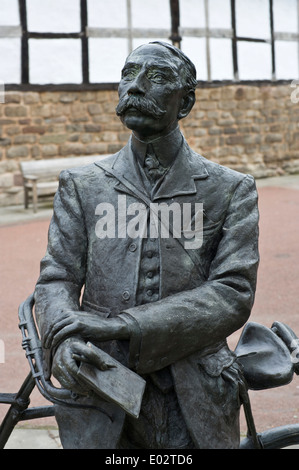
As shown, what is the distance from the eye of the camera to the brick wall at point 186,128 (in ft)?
42.4

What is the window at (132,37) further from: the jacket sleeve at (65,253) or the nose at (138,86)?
the nose at (138,86)

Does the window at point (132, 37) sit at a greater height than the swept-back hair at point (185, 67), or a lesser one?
greater

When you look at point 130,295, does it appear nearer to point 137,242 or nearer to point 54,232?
point 137,242

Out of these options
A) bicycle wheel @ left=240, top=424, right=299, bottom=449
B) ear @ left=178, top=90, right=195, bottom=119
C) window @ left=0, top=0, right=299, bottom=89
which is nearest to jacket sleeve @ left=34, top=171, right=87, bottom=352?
ear @ left=178, top=90, right=195, bottom=119

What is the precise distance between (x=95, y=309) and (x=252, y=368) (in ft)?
2.35

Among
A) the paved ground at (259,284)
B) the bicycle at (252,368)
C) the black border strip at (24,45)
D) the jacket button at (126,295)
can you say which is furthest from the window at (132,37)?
the jacket button at (126,295)

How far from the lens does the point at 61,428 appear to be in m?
3.00

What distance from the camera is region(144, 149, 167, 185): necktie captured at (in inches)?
120

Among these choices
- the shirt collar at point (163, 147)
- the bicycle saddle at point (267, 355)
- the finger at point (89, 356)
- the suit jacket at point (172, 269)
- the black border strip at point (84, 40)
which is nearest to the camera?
the finger at point (89, 356)

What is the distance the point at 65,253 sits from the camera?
119 inches

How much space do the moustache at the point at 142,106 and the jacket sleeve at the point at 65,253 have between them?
0.39m

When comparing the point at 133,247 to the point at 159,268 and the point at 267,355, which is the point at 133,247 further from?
the point at 267,355

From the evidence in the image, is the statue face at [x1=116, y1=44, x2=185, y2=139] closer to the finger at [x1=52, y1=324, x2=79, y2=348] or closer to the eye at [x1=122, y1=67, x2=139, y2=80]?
the eye at [x1=122, y1=67, x2=139, y2=80]

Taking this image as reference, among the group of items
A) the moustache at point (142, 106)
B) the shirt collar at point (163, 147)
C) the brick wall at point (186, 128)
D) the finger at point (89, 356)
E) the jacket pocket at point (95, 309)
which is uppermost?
the brick wall at point (186, 128)
